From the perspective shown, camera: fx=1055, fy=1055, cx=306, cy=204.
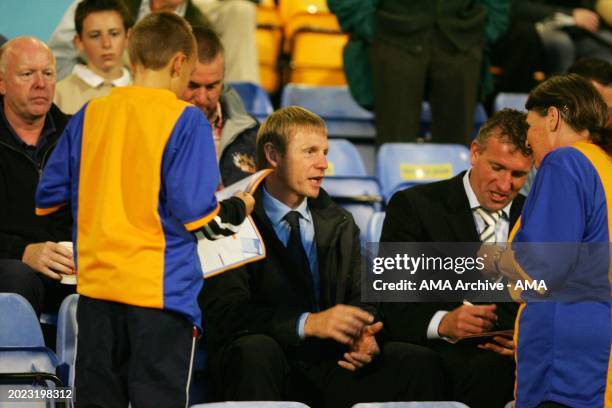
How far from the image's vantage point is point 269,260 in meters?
3.84

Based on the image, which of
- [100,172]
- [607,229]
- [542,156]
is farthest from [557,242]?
[100,172]

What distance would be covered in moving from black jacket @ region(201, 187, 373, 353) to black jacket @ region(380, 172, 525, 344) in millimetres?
166

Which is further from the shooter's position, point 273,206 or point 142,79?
point 273,206

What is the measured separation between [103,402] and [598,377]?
1.45 meters

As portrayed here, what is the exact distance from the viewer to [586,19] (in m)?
6.97

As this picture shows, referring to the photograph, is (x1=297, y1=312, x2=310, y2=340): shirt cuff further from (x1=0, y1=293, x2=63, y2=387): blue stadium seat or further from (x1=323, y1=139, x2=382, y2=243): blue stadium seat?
(x1=323, y1=139, x2=382, y2=243): blue stadium seat

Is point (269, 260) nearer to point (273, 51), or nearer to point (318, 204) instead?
point (318, 204)

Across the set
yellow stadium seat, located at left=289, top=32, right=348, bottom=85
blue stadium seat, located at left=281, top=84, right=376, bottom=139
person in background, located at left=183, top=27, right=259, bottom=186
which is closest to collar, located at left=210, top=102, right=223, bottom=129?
person in background, located at left=183, top=27, right=259, bottom=186

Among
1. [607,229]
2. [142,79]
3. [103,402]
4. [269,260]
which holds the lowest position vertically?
[103,402]

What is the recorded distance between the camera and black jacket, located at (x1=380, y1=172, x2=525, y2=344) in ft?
12.9

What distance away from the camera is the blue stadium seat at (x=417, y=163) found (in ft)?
18.0

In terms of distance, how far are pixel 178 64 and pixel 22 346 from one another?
101 cm

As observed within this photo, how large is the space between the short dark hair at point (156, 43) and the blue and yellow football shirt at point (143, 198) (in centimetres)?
10

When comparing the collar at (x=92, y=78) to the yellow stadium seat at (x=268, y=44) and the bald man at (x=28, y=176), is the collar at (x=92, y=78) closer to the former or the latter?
the bald man at (x=28, y=176)
